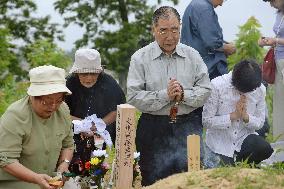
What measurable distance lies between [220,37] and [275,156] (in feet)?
4.69

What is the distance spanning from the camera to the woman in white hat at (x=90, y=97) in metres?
5.14

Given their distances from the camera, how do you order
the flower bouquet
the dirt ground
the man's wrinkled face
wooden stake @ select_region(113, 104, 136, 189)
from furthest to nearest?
the flower bouquet → the man's wrinkled face → wooden stake @ select_region(113, 104, 136, 189) → the dirt ground

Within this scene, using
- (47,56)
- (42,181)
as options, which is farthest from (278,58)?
(47,56)

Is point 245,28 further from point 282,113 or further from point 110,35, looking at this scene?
point 110,35

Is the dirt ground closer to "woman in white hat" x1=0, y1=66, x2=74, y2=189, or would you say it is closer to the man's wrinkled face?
"woman in white hat" x1=0, y1=66, x2=74, y2=189

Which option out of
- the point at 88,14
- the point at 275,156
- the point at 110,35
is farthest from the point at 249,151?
the point at 88,14

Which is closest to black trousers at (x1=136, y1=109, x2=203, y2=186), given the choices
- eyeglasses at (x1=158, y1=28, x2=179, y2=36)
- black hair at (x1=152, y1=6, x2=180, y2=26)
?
eyeglasses at (x1=158, y1=28, x2=179, y2=36)

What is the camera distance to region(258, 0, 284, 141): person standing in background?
5782 millimetres

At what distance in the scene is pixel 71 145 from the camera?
169 inches

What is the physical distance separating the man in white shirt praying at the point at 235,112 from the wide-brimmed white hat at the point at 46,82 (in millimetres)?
1751

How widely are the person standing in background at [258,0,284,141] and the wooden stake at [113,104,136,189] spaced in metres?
2.12

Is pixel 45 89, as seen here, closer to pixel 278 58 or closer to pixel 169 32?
pixel 169 32

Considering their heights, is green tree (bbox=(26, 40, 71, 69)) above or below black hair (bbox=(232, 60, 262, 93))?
above

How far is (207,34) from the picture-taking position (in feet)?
18.7
